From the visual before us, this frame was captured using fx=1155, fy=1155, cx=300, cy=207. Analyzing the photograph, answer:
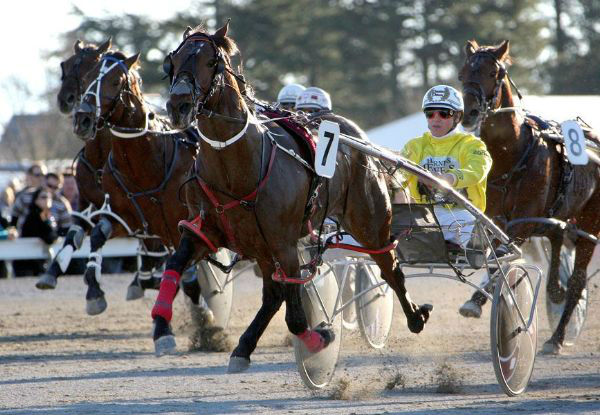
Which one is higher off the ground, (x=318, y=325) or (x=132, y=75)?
(x=132, y=75)

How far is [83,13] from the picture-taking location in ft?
87.7

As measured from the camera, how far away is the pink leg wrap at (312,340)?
5.84m

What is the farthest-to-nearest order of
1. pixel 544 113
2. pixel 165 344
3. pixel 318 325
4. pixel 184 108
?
pixel 544 113 < pixel 318 325 < pixel 165 344 < pixel 184 108

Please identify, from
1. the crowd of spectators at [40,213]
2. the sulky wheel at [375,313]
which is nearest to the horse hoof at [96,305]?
the sulky wheel at [375,313]

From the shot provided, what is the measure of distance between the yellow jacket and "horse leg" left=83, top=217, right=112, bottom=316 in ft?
8.30

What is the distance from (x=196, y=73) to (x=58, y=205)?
8.20m

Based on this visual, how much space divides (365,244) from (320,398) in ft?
3.12

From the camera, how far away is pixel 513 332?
6.24 meters

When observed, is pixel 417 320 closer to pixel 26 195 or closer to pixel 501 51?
pixel 501 51

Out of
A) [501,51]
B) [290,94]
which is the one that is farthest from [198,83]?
[290,94]

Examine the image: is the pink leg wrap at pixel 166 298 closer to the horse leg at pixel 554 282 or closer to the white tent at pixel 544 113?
the horse leg at pixel 554 282

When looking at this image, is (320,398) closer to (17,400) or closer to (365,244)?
(365,244)

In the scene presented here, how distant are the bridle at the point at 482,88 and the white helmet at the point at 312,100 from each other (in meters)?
1.75

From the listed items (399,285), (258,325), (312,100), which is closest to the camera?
(258,325)
